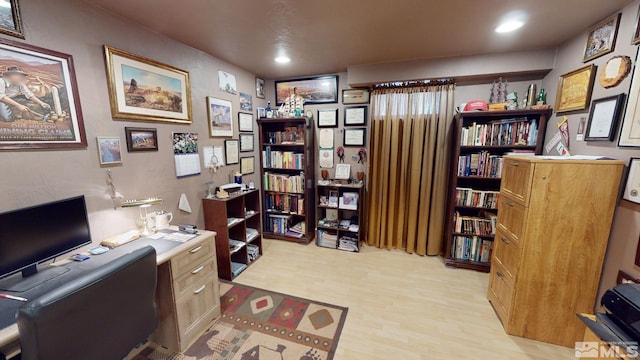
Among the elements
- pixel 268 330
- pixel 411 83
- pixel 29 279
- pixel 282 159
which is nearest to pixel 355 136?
pixel 411 83

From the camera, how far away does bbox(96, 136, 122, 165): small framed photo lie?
159 cm

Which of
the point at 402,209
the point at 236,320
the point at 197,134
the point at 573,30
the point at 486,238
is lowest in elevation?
the point at 236,320

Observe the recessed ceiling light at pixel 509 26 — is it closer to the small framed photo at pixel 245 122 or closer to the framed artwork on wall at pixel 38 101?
the small framed photo at pixel 245 122

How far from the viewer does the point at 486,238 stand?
2.65m

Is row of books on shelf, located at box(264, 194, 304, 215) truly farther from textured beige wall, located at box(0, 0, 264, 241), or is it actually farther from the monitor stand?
the monitor stand

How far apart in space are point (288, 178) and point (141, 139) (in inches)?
69.8

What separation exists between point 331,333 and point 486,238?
2.09 metres

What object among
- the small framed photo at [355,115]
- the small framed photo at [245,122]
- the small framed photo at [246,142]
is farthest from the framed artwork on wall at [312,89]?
the small framed photo at [246,142]

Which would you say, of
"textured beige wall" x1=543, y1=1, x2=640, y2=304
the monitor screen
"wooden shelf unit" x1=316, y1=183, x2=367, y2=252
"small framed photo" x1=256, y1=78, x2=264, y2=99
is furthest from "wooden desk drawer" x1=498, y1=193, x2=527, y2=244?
"small framed photo" x1=256, y1=78, x2=264, y2=99

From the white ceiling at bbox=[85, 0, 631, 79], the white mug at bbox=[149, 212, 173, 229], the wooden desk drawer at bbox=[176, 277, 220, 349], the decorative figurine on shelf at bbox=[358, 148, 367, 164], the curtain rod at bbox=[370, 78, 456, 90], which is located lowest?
the wooden desk drawer at bbox=[176, 277, 220, 349]

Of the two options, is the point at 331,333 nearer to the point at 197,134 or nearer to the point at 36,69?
the point at 197,134

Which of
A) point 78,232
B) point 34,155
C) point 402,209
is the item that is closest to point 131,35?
point 34,155

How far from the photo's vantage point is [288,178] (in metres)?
3.29

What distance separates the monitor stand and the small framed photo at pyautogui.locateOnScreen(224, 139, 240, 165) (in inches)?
65.5
